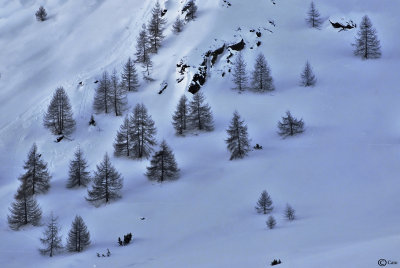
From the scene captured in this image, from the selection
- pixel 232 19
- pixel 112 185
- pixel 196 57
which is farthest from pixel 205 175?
pixel 232 19

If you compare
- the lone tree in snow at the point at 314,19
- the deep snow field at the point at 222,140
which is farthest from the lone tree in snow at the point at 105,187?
the lone tree in snow at the point at 314,19

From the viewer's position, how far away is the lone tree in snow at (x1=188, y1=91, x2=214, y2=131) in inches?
2172

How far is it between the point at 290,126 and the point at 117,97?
1231 inches

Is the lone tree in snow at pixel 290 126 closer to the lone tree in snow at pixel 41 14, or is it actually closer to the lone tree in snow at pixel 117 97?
the lone tree in snow at pixel 117 97

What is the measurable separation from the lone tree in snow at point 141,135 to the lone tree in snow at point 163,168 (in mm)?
5605

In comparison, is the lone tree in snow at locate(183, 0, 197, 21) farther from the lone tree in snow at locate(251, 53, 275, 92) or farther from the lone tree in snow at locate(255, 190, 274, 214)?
the lone tree in snow at locate(255, 190, 274, 214)

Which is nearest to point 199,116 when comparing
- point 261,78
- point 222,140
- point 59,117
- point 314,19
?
point 222,140

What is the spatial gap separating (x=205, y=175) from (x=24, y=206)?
2104 centimetres

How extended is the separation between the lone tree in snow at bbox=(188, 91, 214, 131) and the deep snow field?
1.61 m

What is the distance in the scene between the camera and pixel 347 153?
4347 centimetres

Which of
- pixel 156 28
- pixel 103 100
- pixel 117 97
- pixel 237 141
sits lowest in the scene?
pixel 237 141

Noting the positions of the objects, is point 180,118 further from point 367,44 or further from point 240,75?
point 367,44

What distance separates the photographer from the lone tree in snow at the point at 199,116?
181 ft

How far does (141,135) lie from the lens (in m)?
51.8
